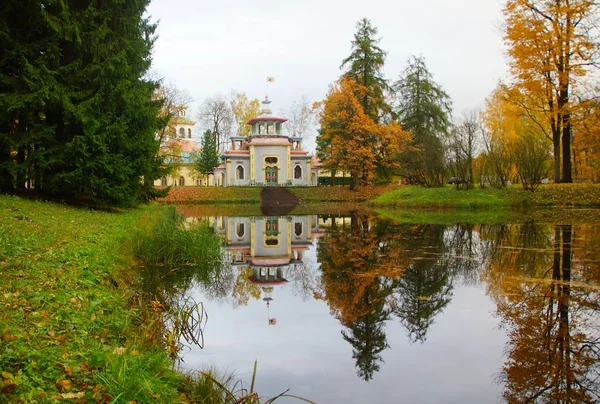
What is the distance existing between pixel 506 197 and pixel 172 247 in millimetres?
20672

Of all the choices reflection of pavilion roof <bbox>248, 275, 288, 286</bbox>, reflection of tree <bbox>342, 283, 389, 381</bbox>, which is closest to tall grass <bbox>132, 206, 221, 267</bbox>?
reflection of pavilion roof <bbox>248, 275, 288, 286</bbox>

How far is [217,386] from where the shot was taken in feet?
13.1

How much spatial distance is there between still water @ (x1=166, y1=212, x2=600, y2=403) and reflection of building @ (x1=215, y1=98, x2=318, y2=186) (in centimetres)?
3479

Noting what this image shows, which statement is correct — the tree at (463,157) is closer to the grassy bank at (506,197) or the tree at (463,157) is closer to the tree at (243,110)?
the grassy bank at (506,197)

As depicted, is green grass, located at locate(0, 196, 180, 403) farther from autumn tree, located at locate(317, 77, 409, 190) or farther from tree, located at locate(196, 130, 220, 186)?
tree, located at locate(196, 130, 220, 186)

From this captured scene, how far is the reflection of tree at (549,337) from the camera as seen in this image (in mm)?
3961

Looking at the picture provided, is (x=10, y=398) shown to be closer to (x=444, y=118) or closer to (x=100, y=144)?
(x=100, y=144)

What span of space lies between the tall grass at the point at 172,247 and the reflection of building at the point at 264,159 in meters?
35.5

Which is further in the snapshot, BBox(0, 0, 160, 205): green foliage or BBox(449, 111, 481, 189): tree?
BBox(449, 111, 481, 189): tree

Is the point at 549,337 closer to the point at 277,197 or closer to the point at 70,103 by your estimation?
the point at 70,103

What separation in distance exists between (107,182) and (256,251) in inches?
214

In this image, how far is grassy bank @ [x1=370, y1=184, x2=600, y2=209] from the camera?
23.9 metres

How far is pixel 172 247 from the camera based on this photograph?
377 inches

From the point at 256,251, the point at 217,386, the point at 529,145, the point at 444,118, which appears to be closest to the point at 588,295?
the point at 217,386
